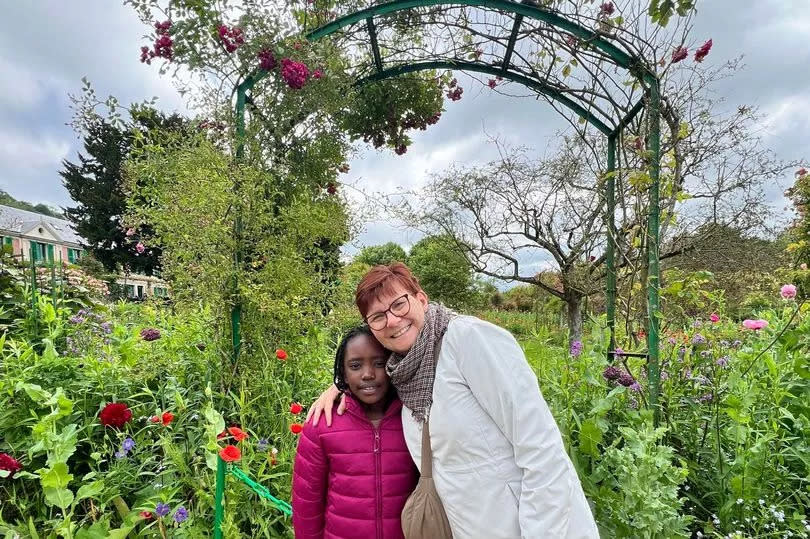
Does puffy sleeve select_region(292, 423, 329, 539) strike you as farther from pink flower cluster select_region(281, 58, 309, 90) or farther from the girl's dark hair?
pink flower cluster select_region(281, 58, 309, 90)

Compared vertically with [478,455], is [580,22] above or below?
above

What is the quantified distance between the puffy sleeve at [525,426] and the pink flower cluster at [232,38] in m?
2.11

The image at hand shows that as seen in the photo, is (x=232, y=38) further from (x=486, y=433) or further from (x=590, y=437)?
(x=590, y=437)

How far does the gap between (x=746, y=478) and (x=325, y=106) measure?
105 inches

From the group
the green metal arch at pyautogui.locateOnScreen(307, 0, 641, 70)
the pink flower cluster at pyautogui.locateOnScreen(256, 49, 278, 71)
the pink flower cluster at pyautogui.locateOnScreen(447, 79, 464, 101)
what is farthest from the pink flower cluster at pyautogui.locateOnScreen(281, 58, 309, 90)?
the pink flower cluster at pyautogui.locateOnScreen(447, 79, 464, 101)

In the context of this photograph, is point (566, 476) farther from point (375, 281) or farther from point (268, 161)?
point (268, 161)

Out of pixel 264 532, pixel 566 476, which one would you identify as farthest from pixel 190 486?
pixel 566 476

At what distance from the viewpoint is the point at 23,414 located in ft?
7.23

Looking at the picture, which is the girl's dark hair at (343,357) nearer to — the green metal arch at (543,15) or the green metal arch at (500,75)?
the green metal arch at (543,15)

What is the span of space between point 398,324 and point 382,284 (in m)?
0.12

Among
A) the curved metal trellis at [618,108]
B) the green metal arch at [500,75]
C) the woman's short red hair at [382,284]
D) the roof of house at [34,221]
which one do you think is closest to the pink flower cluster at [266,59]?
the curved metal trellis at [618,108]

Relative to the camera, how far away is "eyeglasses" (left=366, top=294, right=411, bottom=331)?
116cm

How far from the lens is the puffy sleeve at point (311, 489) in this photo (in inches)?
48.8

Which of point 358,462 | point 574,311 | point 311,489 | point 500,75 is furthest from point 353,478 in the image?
point 574,311
